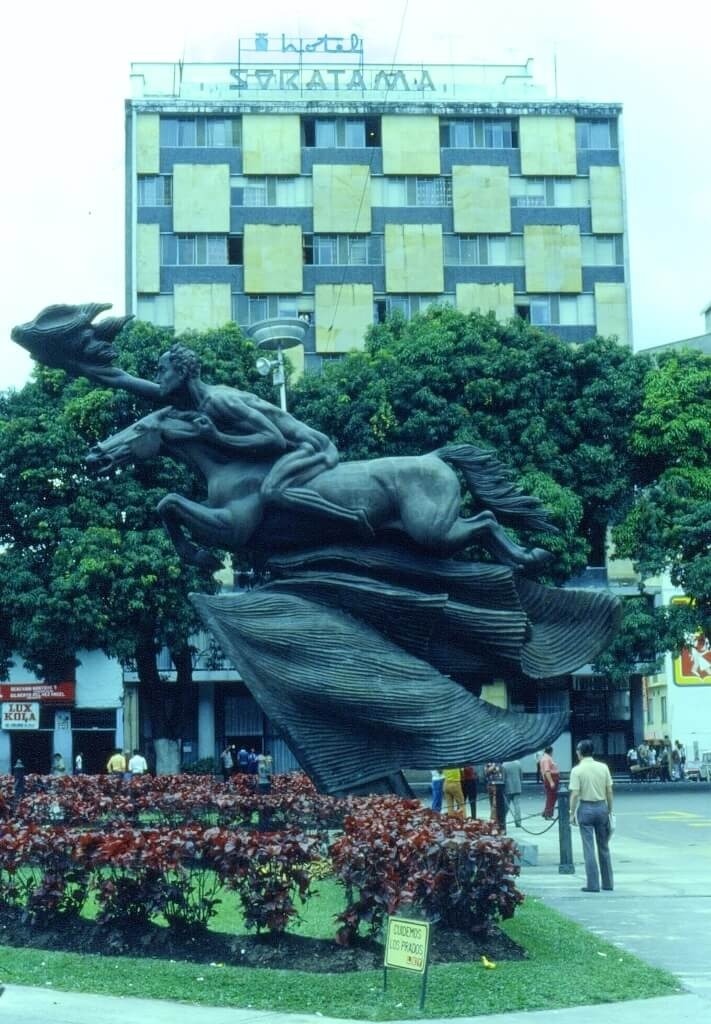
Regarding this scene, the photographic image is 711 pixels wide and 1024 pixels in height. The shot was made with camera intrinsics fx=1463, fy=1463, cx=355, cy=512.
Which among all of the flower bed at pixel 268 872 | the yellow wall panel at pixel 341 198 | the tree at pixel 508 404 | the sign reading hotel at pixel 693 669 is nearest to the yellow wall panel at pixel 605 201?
the yellow wall panel at pixel 341 198

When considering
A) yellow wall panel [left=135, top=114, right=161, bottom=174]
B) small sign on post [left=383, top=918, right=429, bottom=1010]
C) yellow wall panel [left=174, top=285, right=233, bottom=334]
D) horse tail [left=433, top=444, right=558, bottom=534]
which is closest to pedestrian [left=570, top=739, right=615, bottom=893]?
horse tail [left=433, top=444, right=558, bottom=534]

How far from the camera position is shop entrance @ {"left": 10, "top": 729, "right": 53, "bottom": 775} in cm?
4579

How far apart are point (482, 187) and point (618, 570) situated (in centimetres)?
1547

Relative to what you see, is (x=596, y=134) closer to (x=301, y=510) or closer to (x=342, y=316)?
(x=342, y=316)

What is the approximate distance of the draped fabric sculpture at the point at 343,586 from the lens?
1435 cm

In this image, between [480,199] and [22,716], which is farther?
[480,199]

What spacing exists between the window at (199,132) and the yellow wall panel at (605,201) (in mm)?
13117

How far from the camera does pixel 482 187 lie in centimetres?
5341

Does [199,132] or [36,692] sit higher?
[199,132]

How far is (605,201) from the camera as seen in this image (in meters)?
53.9

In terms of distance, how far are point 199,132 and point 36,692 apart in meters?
21.4

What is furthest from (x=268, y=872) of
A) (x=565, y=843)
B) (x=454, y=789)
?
(x=454, y=789)

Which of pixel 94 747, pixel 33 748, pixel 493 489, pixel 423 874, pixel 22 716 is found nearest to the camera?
pixel 423 874

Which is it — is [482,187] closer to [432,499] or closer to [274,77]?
[274,77]
